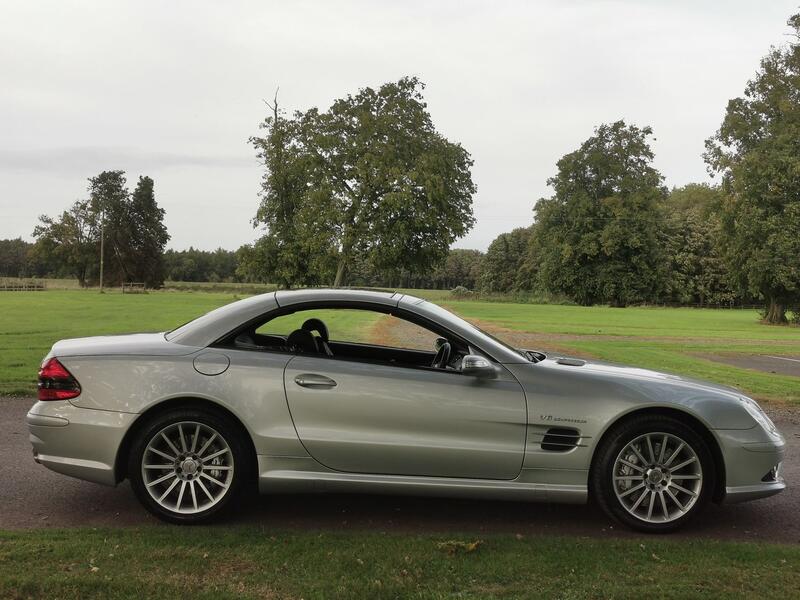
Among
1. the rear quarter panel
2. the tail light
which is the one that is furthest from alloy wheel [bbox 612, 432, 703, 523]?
the tail light

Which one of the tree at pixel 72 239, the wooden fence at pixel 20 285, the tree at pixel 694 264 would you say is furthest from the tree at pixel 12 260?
the tree at pixel 694 264

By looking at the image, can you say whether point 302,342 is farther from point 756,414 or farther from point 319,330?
point 756,414

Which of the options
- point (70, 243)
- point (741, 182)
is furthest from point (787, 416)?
point (70, 243)

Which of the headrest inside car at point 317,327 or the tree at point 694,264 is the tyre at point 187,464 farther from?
the tree at point 694,264

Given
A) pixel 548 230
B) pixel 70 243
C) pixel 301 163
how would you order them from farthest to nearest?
pixel 70 243 → pixel 548 230 → pixel 301 163

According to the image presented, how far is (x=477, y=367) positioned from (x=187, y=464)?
1917 millimetres

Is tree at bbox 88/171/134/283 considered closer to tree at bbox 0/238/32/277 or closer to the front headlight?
tree at bbox 0/238/32/277

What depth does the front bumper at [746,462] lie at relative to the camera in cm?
413

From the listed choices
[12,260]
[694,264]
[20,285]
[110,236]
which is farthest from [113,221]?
[694,264]

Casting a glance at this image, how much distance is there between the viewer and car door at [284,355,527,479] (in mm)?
4027

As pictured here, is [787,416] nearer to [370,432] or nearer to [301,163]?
[370,432]

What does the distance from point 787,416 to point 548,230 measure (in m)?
62.6

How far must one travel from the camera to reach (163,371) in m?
4.10

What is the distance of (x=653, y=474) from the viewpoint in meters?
4.13
